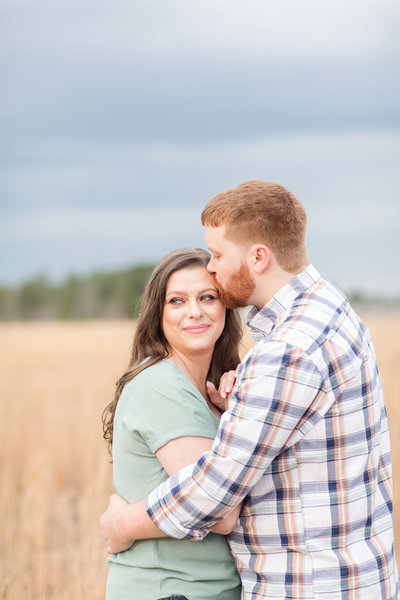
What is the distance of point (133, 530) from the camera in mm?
2127

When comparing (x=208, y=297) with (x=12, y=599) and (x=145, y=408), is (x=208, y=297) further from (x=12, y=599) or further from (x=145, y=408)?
(x=12, y=599)

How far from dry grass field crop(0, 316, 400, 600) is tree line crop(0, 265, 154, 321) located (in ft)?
115

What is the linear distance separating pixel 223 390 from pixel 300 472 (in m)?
0.39

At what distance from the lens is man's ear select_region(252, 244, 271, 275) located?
2.16m

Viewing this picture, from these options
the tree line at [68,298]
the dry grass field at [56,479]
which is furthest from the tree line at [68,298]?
the dry grass field at [56,479]

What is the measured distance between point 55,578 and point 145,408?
2595 mm

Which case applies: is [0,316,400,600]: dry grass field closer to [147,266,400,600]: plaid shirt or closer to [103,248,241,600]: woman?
[103,248,241,600]: woman

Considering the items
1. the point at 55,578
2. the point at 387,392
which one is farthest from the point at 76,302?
the point at 55,578

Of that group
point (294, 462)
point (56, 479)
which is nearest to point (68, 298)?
point (56, 479)

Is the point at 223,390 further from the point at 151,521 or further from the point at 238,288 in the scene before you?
the point at 151,521

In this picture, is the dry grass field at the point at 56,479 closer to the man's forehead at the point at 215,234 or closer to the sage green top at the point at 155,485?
the sage green top at the point at 155,485

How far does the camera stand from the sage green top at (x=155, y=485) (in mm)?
2117

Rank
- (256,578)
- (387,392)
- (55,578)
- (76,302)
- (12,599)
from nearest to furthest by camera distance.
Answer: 1. (256,578)
2. (12,599)
3. (55,578)
4. (387,392)
5. (76,302)

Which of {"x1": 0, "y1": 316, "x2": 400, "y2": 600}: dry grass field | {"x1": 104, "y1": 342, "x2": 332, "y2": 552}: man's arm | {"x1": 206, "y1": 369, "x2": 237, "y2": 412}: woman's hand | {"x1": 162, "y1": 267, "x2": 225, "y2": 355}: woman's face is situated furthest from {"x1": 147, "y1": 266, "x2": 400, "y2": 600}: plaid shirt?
{"x1": 0, "y1": 316, "x2": 400, "y2": 600}: dry grass field
